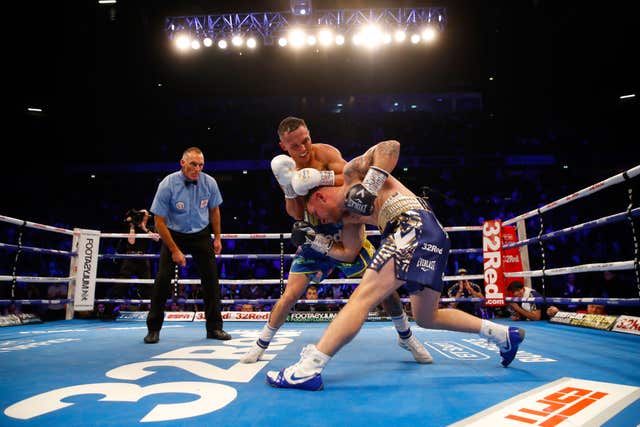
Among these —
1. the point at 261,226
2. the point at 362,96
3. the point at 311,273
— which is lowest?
the point at 311,273

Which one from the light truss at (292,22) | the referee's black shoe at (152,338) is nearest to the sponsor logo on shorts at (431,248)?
the referee's black shoe at (152,338)

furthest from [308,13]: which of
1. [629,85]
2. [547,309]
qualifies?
[629,85]

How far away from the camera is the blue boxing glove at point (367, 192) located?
1598 mm

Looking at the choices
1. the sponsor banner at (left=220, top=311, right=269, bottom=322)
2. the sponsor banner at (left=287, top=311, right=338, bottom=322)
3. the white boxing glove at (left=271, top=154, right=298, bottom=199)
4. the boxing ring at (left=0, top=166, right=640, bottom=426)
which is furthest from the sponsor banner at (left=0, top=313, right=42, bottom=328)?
the white boxing glove at (left=271, top=154, right=298, bottom=199)

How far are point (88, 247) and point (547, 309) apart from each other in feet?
17.9

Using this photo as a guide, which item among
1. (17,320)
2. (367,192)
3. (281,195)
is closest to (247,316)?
(17,320)

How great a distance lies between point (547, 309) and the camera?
171 inches

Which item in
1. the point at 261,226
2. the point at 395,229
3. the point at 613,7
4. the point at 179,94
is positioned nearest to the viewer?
the point at 395,229

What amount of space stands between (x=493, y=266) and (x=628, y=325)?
1424mm

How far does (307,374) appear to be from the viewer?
146cm

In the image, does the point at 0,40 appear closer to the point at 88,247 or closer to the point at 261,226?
the point at 88,247

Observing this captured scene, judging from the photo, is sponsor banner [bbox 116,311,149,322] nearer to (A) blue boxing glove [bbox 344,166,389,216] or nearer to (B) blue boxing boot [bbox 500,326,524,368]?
(A) blue boxing glove [bbox 344,166,389,216]

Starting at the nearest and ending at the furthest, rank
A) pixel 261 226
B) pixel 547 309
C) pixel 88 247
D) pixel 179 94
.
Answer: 1. pixel 547 309
2. pixel 88 247
3. pixel 261 226
4. pixel 179 94

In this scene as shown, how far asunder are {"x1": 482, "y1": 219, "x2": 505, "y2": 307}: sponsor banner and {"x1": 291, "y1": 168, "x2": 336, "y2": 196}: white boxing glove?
302cm
